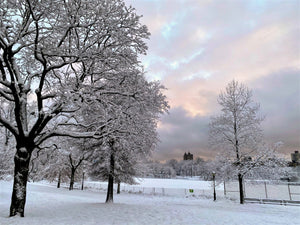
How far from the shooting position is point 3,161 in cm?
2069

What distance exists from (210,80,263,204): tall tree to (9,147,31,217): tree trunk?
16.2 m

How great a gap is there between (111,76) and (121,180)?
1136 cm

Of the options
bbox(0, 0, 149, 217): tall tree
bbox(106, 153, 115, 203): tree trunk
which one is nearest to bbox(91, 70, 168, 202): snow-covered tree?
bbox(0, 0, 149, 217): tall tree

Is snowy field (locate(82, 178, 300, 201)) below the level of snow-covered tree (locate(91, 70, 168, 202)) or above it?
below

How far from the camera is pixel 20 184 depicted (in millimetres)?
8828

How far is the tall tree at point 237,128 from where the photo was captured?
19.3m

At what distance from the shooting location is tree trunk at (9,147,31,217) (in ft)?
28.2

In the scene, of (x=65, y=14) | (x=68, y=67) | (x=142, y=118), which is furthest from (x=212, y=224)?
(x=65, y=14)

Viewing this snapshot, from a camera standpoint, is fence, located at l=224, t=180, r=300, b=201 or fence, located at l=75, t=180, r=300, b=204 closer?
fence, located at l=224, t=180, r=300, b=201

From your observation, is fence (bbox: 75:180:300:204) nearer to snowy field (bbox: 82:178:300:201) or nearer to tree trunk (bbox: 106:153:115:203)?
snowy field (bbox: 82:178:300:201)

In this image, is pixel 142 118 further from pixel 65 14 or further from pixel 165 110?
pixel 65 14

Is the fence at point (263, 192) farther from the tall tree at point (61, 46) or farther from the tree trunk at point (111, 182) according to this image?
the tall tree at point (61, 46)

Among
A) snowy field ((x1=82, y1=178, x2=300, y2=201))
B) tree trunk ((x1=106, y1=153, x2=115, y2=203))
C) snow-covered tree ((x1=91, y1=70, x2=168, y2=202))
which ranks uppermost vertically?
snow-covered tree ((x1=91, y1=70, x2=168, y2=202))

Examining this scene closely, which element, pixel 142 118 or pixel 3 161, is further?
pixel 3 161
